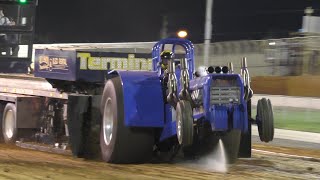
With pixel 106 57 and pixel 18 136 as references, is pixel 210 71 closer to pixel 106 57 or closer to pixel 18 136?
pixel 106 57

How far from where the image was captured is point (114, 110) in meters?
9.78

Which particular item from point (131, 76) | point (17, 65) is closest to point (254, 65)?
point (17, 65)

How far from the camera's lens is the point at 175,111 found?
9.26 m

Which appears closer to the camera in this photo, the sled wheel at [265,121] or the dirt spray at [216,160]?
the sled wheel at [265,121]

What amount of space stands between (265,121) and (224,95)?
2.79 feet

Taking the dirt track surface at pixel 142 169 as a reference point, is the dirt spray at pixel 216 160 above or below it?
above

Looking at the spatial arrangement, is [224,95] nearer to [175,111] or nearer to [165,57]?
[175,111]

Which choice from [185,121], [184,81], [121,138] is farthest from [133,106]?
[185,121]

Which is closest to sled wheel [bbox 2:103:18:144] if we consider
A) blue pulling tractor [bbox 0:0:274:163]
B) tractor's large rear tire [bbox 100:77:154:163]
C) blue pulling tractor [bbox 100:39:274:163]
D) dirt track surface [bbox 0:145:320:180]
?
blue pulling tractor [bbox 0:0:274:163]

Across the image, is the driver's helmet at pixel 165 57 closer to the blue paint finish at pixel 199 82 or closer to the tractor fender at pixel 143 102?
the tractor fender at pixel 143 102

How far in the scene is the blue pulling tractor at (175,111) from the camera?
341 inches

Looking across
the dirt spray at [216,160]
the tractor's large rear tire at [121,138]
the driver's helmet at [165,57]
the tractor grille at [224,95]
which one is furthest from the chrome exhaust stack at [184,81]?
the tractor's large rear tire at [121,138]

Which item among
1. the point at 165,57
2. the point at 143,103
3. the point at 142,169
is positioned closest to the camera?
the point at 142,169

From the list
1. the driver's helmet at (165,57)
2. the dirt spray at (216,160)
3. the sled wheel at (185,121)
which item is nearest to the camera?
the sled wheel at (185,121)
